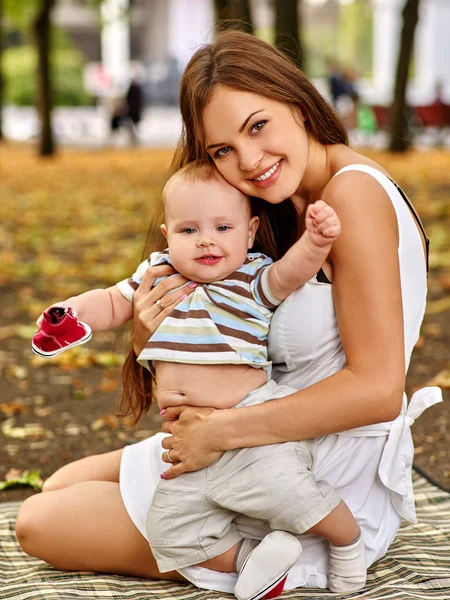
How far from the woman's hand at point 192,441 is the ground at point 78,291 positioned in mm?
581

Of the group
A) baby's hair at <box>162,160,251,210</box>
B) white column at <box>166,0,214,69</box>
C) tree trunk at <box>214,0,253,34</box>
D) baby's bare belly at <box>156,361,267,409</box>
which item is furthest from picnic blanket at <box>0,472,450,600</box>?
white column at <box>166,0,214,69</box>

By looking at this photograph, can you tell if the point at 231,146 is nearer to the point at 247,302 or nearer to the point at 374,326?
the point at 247,302

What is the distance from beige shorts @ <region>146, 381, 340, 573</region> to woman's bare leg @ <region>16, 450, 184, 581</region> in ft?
0.66

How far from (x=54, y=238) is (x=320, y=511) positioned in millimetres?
8373

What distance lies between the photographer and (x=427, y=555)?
296 cm

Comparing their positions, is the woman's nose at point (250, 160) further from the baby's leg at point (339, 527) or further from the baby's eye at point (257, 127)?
the baby's leg at point (339, 527)

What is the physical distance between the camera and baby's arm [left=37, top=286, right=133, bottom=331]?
2.74 metres

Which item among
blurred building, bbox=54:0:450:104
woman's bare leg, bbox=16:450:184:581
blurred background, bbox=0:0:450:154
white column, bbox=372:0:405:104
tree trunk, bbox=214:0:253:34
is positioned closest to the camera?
woman's bare leg, bbox=16:450:184:581

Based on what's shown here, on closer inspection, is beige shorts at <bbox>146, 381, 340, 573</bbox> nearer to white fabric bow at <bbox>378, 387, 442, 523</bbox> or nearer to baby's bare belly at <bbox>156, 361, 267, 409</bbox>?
baby's bare belly at <bbox>156, 361, 267, 409</bbox>

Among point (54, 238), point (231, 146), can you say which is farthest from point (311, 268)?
point (54, 238)

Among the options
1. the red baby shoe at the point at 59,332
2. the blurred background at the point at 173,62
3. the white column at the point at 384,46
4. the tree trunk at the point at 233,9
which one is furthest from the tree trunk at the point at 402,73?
the white column at the point at 384,46

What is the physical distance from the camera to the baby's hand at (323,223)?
239cm

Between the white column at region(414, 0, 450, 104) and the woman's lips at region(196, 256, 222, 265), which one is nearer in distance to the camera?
the woman's lips at region(196, 256, 222, 265)

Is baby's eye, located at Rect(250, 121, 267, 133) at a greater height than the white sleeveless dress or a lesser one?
greater
